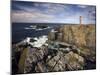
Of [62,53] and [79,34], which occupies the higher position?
[79,34]

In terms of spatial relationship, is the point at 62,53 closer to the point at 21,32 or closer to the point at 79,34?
the point at 79,34

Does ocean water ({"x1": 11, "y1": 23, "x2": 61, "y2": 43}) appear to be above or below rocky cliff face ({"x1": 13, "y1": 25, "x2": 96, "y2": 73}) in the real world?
above

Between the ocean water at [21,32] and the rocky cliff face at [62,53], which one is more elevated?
the ocean water at [21,32]

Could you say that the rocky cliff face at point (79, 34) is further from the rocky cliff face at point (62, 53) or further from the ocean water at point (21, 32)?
the ocean water at point (21, 32)

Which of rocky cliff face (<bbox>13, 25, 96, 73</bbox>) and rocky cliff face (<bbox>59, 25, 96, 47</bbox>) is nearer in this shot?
rocky cliff face (<bbox>13, 25, 96, 73</bbox>)

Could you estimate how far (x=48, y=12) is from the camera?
8.30ft

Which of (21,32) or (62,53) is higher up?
(21,32)

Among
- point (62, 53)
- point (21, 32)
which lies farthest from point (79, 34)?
point (21, 32)

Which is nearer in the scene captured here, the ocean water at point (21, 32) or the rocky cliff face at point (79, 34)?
the ocean water at point (21, 32)

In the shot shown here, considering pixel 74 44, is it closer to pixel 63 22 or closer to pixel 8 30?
pixel 63 22

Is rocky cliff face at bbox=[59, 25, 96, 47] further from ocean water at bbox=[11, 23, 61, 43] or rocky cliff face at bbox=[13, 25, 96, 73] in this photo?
ocean water at bbox=[11, 23, 61, 43]

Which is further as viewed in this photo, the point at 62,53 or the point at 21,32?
the point at 62,53

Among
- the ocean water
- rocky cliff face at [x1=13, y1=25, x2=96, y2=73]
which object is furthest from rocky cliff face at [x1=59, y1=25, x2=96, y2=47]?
the ocean water

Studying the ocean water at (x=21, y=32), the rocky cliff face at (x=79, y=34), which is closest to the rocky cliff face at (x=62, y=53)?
the rocky cliff face at (x=79, y=34)
